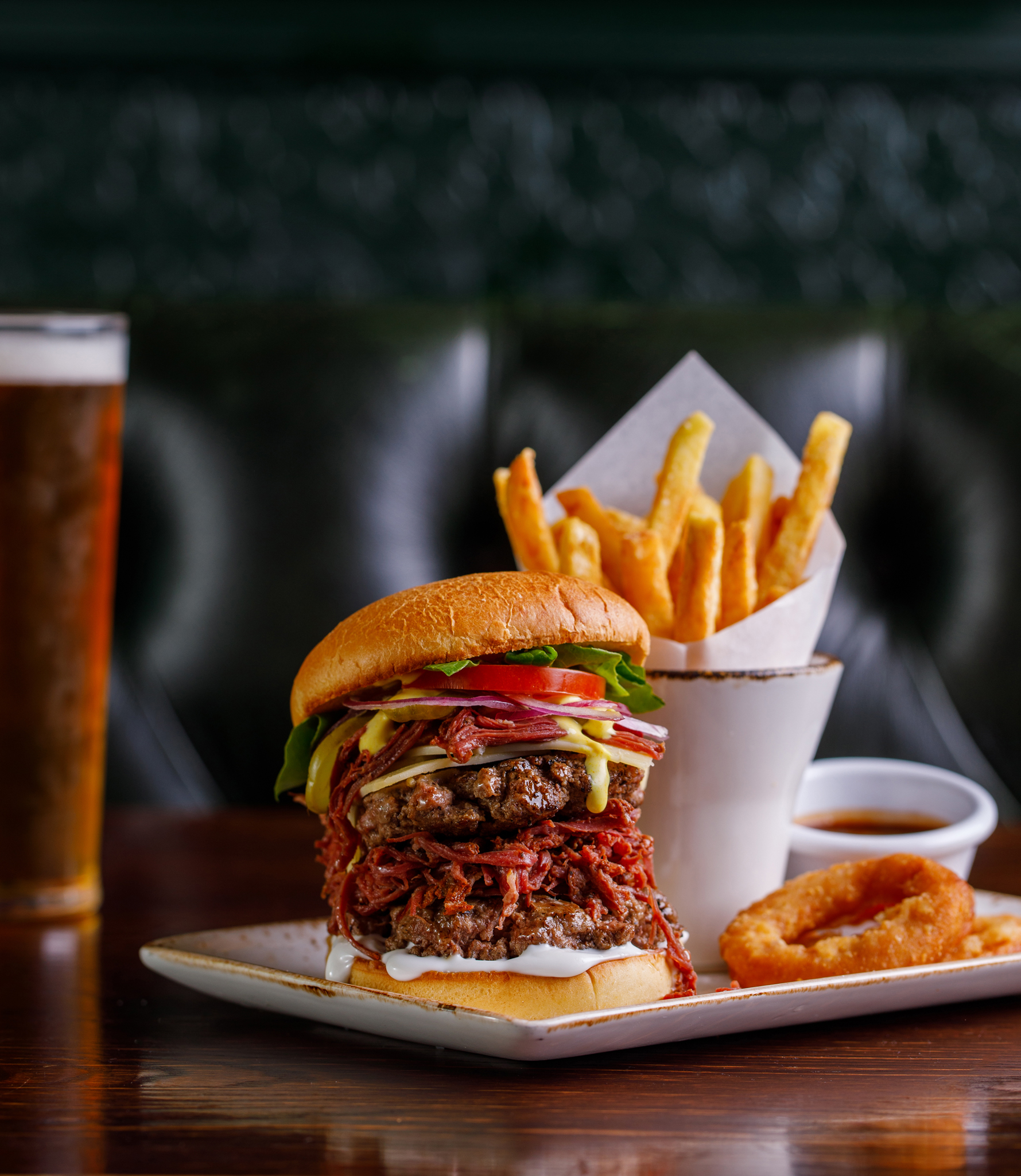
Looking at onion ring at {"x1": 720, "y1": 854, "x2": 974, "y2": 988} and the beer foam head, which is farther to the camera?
the beer foam head

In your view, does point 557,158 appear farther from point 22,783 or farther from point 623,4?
point 22,783

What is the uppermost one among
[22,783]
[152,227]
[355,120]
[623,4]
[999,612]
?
[623,4]

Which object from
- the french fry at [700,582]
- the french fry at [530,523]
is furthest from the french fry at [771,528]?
the french fry at [530,523]

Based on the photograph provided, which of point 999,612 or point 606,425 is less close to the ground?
point 606,425

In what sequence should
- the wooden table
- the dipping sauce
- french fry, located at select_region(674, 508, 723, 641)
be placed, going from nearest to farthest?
the wooden table < french fry, located at select_region(674, 508, 723, 641) < the dipping sauce

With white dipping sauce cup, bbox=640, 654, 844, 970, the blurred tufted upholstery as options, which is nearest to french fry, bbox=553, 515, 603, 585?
white dipping sauce cup, bbox=640, 654, 844, 970

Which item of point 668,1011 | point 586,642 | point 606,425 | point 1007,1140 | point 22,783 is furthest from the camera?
point 606,425

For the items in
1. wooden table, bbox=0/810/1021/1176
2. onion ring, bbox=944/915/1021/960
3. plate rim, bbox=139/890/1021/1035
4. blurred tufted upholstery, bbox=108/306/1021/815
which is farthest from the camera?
blurred tufted upholstery, bbox=108/306/1021/815

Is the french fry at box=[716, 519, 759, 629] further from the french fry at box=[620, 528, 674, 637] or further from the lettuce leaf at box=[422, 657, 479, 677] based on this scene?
the lettuce leaf at box=[422, 657, 479, 677]

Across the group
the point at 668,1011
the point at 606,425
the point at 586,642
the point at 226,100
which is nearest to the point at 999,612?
the point at 606,425
